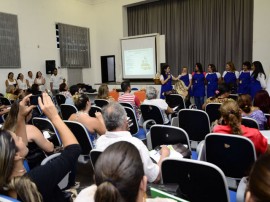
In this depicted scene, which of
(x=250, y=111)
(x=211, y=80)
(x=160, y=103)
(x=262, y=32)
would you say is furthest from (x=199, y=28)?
(x=250, y=111)

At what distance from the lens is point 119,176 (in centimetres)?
84

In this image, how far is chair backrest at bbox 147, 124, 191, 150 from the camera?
2279 millimetres

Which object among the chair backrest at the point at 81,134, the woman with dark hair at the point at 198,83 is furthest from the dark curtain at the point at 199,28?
the chair backrest at the point at 81,134

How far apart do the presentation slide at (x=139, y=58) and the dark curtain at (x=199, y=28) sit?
0.95 metres

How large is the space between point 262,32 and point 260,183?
804cm

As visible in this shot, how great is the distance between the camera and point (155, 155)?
2064mm

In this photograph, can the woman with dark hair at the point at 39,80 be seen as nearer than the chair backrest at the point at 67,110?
No

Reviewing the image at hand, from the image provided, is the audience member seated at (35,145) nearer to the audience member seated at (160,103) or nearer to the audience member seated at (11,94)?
the audience member seated at (160,103)

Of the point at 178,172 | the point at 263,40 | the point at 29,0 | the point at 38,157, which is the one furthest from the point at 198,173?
the point at 29,0

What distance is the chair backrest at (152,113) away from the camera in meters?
3.88

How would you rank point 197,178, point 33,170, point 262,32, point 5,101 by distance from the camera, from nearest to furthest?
1. point 33,170
2. point 197,178
3. point 5,101
4. point 262,32

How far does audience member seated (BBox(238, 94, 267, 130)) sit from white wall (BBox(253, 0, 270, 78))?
17.6ft

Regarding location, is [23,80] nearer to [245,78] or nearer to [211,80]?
[211,80]

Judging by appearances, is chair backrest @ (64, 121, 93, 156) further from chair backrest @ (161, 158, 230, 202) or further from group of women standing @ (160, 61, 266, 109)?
group of women standing @ (160, 61, 266, 109)
